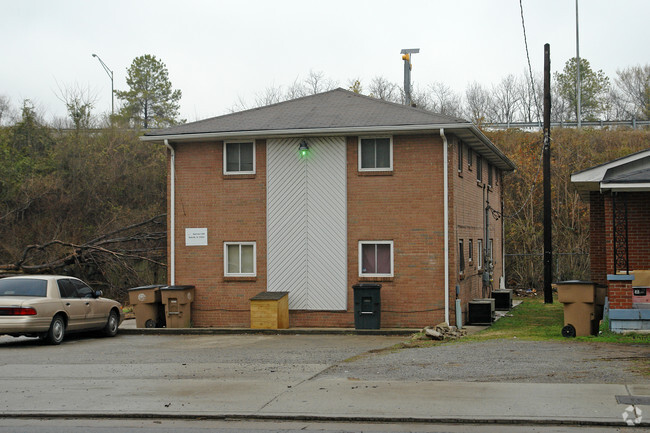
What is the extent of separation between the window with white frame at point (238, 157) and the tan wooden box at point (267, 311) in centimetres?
374

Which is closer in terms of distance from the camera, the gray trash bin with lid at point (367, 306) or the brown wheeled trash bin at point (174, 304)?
the gray trash bin with lid at point (367, 306)

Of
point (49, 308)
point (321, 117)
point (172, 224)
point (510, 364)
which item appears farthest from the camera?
point (172, 224)

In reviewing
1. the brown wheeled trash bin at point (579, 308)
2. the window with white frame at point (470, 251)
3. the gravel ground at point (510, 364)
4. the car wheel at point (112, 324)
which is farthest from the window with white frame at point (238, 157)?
the brown wheeled trash bin at point (579, 308)

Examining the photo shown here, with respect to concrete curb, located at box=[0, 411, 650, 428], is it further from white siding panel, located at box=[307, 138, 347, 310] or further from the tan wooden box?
white siding panel, located at box=[307, 138, 347, 310]

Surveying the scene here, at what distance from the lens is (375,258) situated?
21.1 meters

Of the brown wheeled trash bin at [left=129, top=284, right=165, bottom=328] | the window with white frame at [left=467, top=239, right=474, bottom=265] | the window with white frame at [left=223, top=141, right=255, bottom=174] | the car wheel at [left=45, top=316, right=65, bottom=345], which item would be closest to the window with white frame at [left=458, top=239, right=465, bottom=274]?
the window with white frame at [left=467, top=239, right=474, bottom=265]

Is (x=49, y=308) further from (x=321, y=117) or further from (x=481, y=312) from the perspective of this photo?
(x=481, y=312)

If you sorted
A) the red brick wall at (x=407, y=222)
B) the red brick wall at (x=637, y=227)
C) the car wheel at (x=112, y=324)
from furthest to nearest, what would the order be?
the red brick wall at (x=407, y=222) → the car wheel at (x=112, y=324) → the red brick wall at (x=637, y=227)

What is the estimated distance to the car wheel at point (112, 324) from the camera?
19.7 m

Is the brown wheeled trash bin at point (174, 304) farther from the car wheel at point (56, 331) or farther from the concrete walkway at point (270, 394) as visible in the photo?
the concrete walkway at point (270, 394)

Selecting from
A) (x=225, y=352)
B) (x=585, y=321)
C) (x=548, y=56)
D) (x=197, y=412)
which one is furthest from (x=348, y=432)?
(x=548, y=56)

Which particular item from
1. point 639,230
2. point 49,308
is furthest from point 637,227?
point 49,308

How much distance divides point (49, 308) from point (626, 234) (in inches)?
505

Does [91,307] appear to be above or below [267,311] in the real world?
above
